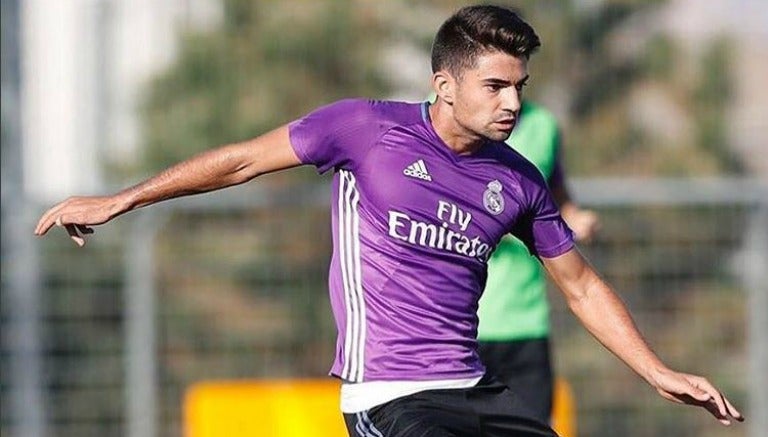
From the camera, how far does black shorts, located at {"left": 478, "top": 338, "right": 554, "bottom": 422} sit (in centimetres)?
692

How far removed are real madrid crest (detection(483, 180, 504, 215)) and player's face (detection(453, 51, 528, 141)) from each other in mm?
166

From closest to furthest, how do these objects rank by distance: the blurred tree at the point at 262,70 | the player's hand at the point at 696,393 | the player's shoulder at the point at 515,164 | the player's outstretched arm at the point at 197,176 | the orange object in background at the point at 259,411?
the player's hand at the point at 696,393 → the player's outstretched arm at the point at 197,176 → the player's shoulder at the point at 515,164 → the orange object in background at the point at 259,411 → the blurred tree at the point at 262,70

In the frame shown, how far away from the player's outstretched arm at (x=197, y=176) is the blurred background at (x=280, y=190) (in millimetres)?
5349

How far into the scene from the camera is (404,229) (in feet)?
16.8

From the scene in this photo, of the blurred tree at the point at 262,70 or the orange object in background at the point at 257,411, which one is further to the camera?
the blurred tree at the point at 262,70

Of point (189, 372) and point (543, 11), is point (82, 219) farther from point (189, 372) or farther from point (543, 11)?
point (543, 11)

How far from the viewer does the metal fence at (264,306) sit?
34.3 feet

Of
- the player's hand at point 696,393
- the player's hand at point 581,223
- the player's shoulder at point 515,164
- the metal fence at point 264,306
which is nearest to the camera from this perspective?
the player's hand at point 696,393

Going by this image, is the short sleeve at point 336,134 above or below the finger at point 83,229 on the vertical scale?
above

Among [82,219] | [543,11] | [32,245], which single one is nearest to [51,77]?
[32,245]

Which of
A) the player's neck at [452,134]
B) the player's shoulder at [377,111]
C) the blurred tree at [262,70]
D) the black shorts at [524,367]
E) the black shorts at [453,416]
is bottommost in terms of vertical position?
the black shorts at [453,416]

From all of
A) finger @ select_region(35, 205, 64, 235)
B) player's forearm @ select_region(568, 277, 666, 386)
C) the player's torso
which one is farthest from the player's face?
finger @ select_region(35, 205, 64, 235)

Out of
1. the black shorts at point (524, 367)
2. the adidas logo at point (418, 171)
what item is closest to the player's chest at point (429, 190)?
the adidas logo at point (418, 171)

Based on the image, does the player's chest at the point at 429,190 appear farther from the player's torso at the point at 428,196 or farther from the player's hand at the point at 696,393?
the player's hand at the point at 696,393
